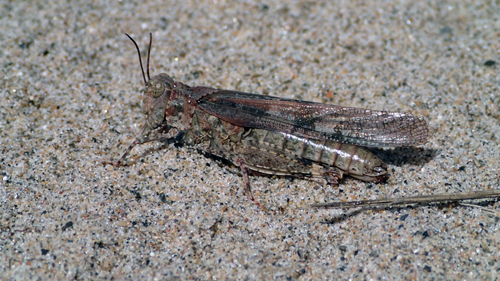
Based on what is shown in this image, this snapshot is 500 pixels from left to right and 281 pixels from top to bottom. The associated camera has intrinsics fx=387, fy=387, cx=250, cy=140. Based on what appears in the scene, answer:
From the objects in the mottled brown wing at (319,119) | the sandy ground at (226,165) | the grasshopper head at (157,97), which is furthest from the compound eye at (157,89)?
the sandy ground at (226,165)

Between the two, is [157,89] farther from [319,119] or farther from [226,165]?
[319,119]

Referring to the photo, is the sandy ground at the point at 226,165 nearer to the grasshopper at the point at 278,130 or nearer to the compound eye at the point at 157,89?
the grasshopper at the point at 278,130

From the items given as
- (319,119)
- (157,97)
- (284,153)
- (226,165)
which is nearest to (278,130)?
(284,153)

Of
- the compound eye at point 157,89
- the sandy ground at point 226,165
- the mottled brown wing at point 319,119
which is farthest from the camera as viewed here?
the compound eye at point 157,89

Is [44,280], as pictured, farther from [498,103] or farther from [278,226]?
[498,103]

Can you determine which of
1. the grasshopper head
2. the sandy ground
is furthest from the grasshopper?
the sandy ground

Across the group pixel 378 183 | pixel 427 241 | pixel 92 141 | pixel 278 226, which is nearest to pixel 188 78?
pixel 92 141
